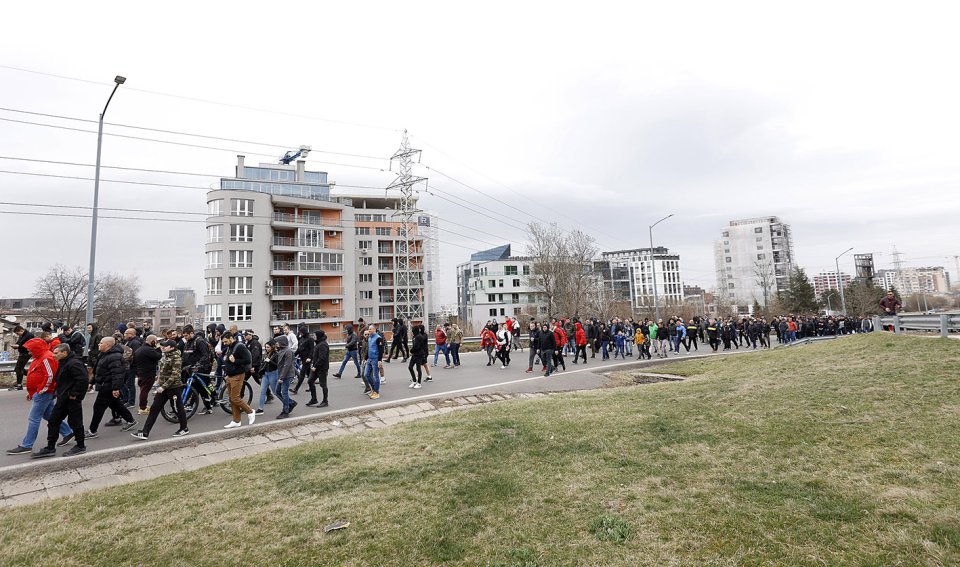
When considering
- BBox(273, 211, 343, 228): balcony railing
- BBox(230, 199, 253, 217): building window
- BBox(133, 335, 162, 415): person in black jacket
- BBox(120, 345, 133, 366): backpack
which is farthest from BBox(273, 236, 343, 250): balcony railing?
BBox(133, 335, 162, 415): person in black jacket

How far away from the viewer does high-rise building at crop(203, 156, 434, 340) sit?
41.0 m

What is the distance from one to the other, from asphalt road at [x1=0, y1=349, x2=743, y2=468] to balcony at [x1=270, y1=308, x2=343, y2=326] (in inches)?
1175

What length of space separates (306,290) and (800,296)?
7140 centimetres

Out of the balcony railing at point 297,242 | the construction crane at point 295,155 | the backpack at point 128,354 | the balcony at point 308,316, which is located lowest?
the backpack at point 128,354

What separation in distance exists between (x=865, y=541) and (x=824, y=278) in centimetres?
24547

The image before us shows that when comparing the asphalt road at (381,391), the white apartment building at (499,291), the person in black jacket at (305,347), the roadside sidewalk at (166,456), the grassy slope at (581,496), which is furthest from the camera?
the white apartment building at (499,291)

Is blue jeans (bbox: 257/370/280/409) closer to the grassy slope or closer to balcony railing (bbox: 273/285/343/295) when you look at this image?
the grassy slope

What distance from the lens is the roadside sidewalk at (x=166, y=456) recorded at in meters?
5.81

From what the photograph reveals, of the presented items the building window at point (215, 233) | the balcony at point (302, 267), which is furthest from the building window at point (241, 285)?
the building window at point (215, 233)

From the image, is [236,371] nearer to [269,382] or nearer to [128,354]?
[269,382]

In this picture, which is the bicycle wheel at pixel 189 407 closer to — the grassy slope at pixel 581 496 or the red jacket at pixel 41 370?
the red jacket at pixel 41 370

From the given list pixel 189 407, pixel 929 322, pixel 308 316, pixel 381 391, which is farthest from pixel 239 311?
pixel 929 322

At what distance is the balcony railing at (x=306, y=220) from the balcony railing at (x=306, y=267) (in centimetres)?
446

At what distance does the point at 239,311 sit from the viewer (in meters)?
41.2
